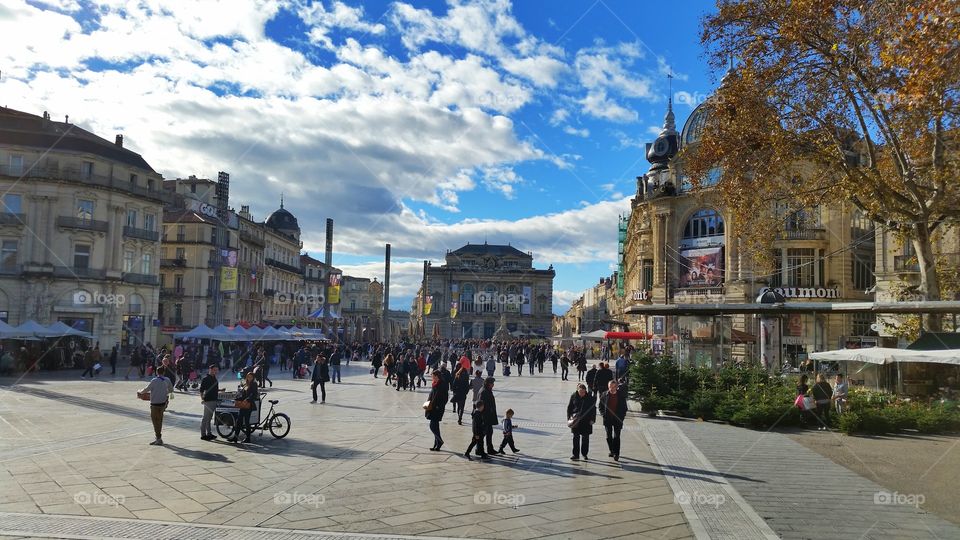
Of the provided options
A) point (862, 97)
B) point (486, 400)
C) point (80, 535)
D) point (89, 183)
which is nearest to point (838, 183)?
point (862, 97)

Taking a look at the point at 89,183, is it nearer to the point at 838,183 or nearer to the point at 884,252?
the point at 838,183

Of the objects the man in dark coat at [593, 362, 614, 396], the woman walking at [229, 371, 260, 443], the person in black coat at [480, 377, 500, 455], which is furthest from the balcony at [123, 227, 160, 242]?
the person in black coat at [480, 377, 500, 455]

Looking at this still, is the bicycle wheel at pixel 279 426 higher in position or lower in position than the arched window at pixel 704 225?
lower

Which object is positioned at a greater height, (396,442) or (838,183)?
(838,183)

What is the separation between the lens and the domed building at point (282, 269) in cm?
7444

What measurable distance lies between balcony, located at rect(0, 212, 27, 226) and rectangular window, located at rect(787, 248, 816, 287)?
152 ft

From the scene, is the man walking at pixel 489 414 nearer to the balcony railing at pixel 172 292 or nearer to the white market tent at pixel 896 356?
the white market tent at pixel 896 356

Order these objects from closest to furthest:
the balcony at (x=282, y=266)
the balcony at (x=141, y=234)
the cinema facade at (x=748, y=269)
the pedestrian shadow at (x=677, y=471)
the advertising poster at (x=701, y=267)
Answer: the pedestrian shadow at (x=677, y=471)
the cinema facade at (x=748, y=269)
the balcony at (x=141, y=234)
the advertising poster at (x=701, y=267)
the balcony at (x=282, y=266)

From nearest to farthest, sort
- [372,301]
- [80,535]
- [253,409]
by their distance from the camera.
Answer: [80,535]
[253,409]
[372,301]

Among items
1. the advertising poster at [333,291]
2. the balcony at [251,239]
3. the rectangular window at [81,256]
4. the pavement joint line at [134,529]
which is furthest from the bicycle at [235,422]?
the balcony at [251,239]

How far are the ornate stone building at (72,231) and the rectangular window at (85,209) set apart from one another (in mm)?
54

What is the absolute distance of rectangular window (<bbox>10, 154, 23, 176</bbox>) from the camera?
41.0m

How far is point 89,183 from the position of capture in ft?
139

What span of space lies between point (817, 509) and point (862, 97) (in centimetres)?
1134
